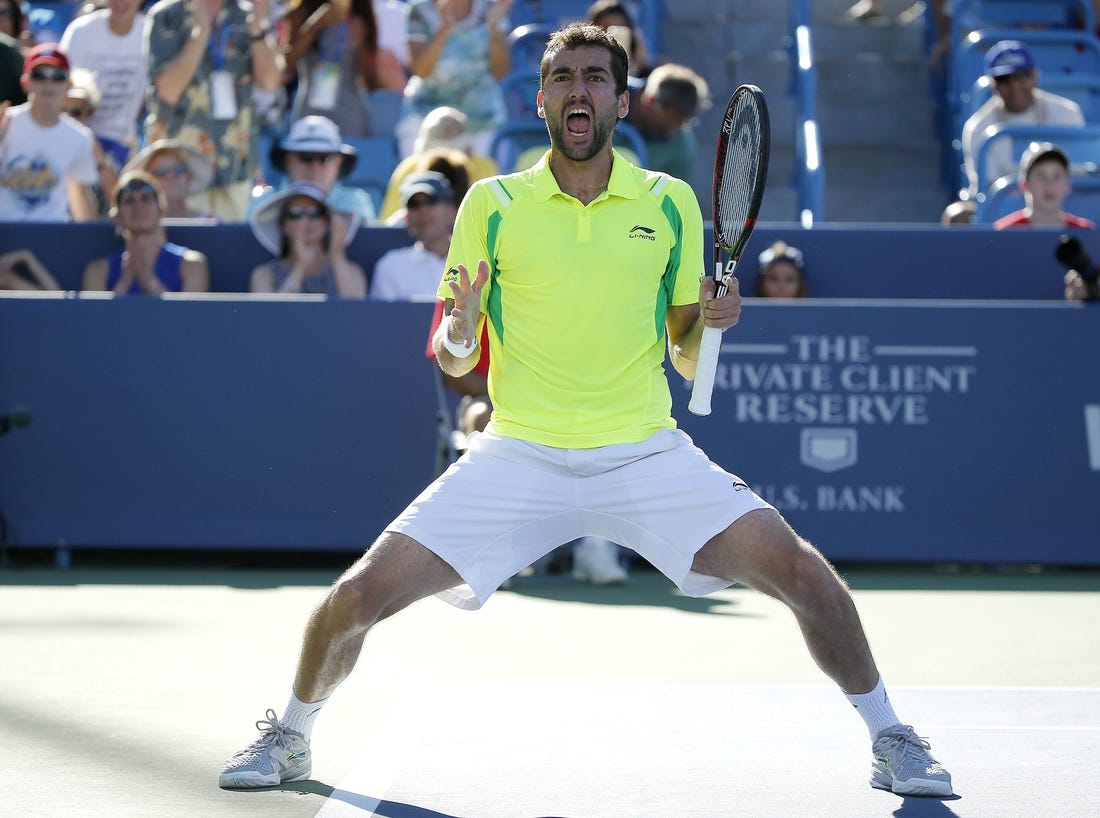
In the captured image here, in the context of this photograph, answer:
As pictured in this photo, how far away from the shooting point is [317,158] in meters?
9.87

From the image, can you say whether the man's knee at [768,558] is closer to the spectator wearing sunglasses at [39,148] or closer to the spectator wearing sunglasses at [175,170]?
the spectator wearing sunglasses at [175,170]

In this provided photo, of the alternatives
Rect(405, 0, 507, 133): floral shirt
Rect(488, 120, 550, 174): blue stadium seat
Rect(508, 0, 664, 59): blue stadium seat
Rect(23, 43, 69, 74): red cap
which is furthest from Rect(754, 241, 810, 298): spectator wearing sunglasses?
Rect(508, 0, 664, 59): blue stadium seat

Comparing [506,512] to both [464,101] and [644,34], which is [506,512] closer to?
[464,101]

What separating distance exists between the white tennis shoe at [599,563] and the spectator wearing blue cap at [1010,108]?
3861 mm

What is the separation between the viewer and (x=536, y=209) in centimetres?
463

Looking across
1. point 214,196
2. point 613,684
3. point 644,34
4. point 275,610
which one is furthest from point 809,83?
point 613,684

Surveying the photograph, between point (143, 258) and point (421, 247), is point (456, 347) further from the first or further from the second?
point (143, 258)

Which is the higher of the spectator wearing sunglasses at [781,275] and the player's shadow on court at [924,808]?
the spectator wearing sunglasses at [781,275]

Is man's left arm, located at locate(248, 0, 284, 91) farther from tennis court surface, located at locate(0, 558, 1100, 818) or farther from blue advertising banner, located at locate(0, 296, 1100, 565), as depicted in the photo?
tennis court surface, located at locate(0, 558, 1100, 818)

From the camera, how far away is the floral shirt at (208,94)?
10.5 meters

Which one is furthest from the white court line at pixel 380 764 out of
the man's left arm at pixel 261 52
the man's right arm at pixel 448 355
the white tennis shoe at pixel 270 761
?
the man's left arm at pixel 261 52

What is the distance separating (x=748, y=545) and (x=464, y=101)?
755 centimetres

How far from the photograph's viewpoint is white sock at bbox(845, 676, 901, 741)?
4.46 m

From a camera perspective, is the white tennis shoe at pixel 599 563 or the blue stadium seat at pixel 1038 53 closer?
the white tennis shoe at pixel 599 563
